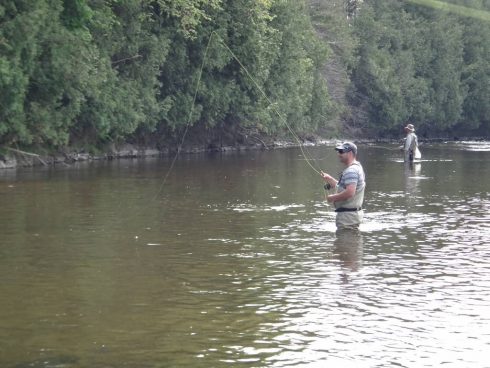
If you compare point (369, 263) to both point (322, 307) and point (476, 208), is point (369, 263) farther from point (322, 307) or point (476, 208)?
point (476, 208)

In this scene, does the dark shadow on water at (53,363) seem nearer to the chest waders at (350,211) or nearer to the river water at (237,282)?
the river water at (237,282)

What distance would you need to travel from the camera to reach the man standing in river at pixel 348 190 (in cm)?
1702

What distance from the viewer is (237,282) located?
509 inches

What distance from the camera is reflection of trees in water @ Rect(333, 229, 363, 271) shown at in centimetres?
1458

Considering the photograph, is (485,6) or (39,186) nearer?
(39,186)

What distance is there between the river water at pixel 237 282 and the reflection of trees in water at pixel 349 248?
4 cm

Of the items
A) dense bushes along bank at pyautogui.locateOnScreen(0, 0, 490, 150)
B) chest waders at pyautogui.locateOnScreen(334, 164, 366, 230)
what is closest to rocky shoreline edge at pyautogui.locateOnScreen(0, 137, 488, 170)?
dense bushes along bank at pyautogui.locateOnScreen(0, 0, 490, 150)

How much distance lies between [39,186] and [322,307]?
17097mm

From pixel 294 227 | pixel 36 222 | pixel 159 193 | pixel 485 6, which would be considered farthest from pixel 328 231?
pixel 485 6

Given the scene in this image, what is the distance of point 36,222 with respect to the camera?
61.8 ft

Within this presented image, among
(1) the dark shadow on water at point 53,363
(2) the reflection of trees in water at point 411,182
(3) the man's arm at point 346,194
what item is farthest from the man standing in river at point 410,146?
(1) the dark shadow on water at point 53,363

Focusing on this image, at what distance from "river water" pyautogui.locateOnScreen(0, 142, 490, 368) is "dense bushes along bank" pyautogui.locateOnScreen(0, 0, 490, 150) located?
25.4 ft

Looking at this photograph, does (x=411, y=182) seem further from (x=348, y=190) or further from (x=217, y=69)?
(x=217, y=69)

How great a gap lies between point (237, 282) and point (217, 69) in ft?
→ 134
